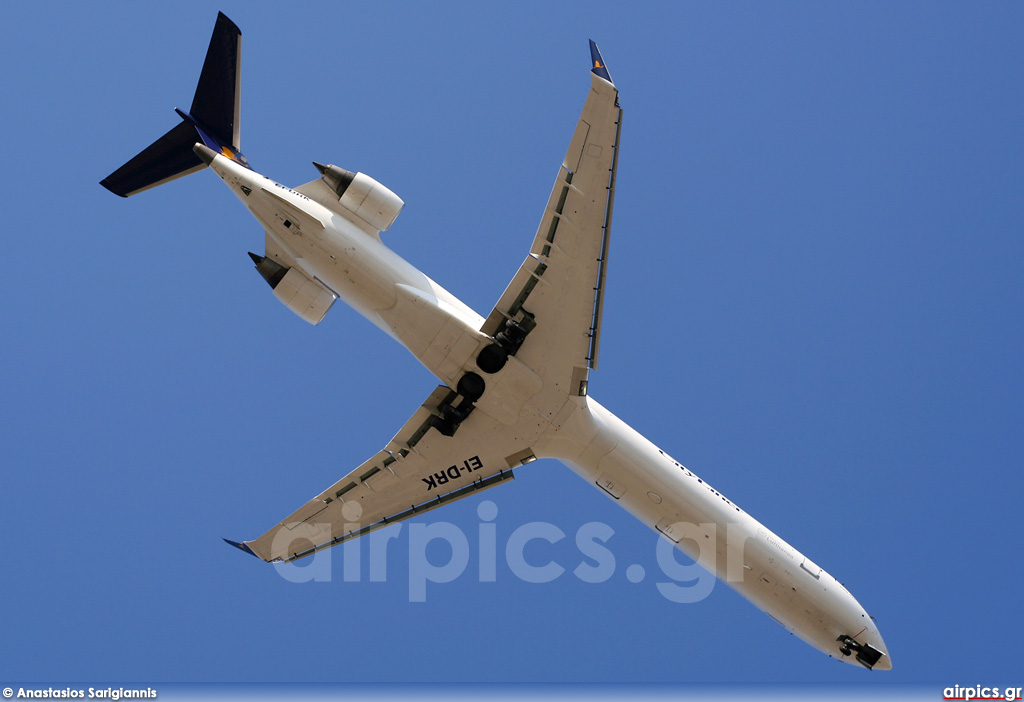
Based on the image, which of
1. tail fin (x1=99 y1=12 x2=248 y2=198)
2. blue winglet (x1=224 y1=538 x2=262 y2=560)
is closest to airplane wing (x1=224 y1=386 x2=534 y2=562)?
blue winglet (x1=224 y1=538 x2=262 y2=560)

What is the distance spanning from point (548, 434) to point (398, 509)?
5.17 metres

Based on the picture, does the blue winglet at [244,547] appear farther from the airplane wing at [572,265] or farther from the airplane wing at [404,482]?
the airplane wing at [572,265]

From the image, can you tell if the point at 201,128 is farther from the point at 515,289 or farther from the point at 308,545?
the point at 308,545

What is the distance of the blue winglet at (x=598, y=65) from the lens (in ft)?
62.6

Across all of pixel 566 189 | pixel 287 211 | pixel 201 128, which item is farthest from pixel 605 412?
pixel 201 128

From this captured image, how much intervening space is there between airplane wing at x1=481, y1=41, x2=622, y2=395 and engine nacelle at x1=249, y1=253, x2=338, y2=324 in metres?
4.68

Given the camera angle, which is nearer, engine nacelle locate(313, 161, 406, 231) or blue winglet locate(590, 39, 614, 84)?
blue winglet locate(590, 39, 614, 84)

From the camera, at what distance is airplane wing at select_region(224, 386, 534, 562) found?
24.0 metres

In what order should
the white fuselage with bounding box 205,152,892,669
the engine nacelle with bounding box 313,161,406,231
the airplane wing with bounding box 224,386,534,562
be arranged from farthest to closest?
the airplane wing with bounding box 224,386,534,562 < the engine nacelle with bounding box 313,161,406,231 < the white fuselage with bounding box 205,152,892,669

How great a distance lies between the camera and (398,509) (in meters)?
25.3

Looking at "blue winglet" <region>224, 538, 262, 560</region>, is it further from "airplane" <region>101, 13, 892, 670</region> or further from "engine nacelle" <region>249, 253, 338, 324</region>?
"engine nacelle" <region>249, 253, 338, 324</region>

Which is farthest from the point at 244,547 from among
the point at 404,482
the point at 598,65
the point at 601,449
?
the point at 598,65

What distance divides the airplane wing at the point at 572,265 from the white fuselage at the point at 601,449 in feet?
3.31

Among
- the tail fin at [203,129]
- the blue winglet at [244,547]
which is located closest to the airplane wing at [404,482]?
the blue winglet at [244,547]
